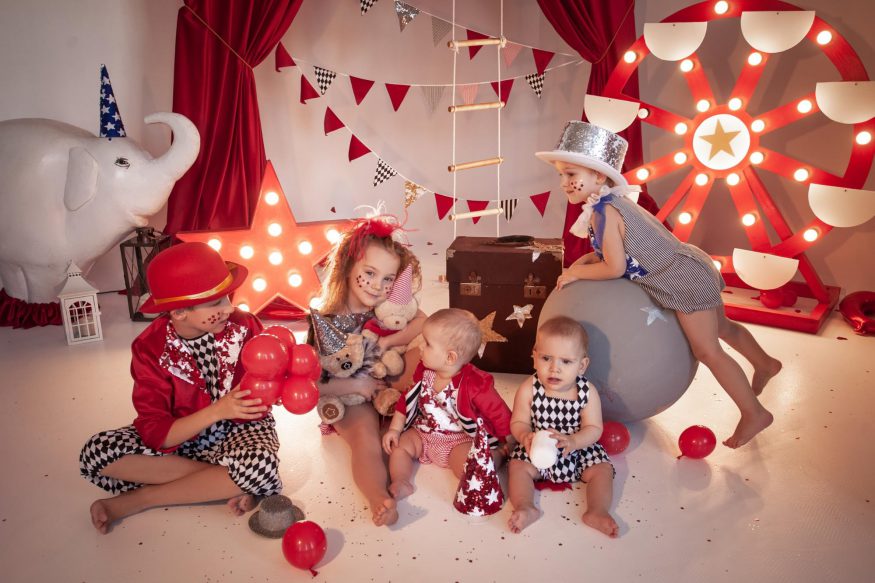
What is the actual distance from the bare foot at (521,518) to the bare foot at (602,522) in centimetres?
15

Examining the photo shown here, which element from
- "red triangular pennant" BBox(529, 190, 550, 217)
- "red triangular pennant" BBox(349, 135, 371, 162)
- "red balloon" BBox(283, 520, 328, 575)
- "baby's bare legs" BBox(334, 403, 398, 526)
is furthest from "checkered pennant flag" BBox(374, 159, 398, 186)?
"red balloon" BBox(283, 520, 328, 575)

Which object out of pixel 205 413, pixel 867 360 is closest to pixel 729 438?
pixel 867 360

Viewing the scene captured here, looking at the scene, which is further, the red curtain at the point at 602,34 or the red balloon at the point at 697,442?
the red curtain at the point at 602,34

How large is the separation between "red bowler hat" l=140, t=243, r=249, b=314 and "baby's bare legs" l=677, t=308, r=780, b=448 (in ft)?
4.86

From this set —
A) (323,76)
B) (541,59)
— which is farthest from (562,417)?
(541,59)

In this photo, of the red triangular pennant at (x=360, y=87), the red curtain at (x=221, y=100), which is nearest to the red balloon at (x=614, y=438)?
the red curtain at (x=221, y=100)

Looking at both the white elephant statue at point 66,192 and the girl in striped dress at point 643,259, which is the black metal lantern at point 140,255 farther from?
the girl in striped dress at point 643,259

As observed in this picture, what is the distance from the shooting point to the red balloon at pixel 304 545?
1745mm

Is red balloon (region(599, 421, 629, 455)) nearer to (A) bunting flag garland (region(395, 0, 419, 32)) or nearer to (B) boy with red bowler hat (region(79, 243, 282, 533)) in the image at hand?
(B) boy with red bowler hat (region(79, 243, 282, 533))

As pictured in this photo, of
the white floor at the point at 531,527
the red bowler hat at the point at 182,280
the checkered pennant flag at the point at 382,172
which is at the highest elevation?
the checkered pennant flag at the point at 382,172

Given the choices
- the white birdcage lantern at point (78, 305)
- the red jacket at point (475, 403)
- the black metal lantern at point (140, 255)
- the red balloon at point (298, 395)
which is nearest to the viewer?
the red balloon at point (298, 395)

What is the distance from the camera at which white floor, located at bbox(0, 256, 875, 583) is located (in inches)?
70.1

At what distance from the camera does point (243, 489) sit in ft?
6.62

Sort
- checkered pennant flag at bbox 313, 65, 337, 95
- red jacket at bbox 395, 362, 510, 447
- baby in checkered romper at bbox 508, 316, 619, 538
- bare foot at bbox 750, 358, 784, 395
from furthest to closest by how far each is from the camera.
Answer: checkered pennant flag at bbox 313, 65, 337, 95, bare foot at bbox 750, 358, 784, 395, red jacket at bbox 395, 362, 510, 447, baby in checkered romper at bbox 508, 316, 619, 538
